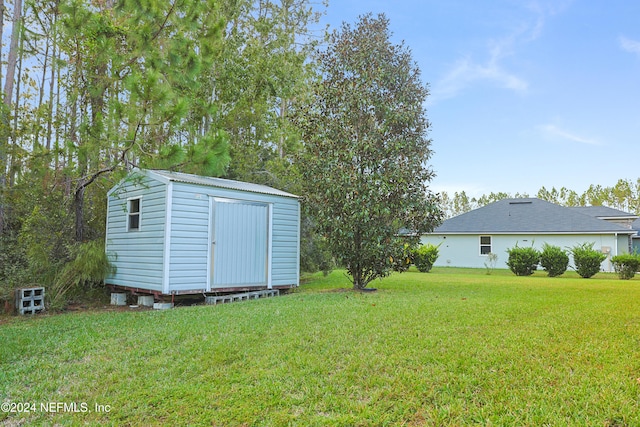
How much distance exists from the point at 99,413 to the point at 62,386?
2.46 ft

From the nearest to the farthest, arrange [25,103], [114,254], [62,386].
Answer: [62,386], [114,254], [25,103]

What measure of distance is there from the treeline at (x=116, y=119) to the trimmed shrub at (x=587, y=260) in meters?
10.2

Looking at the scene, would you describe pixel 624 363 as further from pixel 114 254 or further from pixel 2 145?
pixel 2 145

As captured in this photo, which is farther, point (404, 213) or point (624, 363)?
point (404, 213)

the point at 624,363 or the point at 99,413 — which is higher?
the point at 624,363

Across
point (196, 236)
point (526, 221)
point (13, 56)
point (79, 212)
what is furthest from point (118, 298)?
point (526, 221)

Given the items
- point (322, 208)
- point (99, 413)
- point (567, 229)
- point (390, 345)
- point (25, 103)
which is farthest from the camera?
point (567, 229)

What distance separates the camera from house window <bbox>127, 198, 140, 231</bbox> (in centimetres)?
875

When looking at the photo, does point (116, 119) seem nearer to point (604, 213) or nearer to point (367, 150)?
point (367, 150)

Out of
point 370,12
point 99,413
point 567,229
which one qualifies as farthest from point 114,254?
point 567,229

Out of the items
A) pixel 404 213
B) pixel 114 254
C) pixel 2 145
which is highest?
pixel 2 145

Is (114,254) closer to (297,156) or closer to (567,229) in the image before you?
(297,156)

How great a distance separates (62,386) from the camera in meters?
3.42

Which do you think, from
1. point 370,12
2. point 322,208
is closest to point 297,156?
point 322,208
